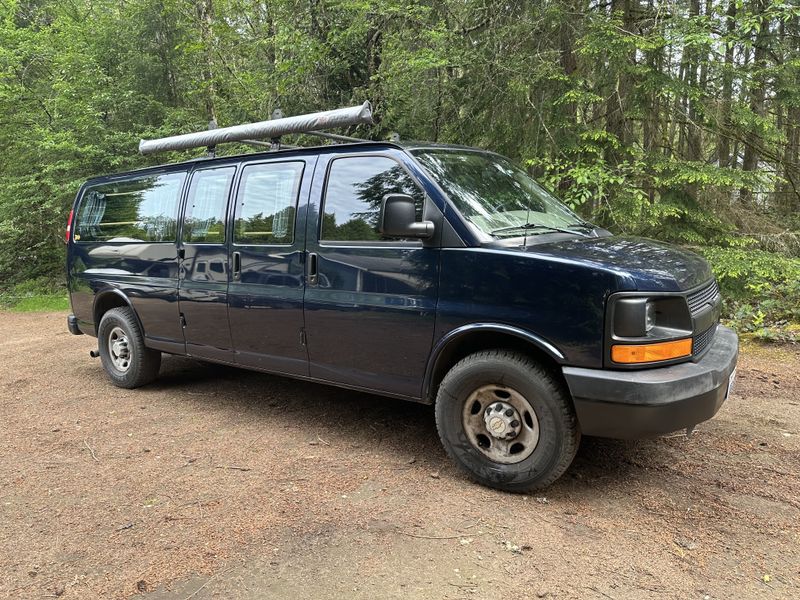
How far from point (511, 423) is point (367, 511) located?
978 mm

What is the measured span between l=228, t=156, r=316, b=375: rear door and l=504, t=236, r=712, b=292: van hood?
1.74 metres

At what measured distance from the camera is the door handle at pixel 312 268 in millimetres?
4262

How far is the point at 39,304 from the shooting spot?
12.8 m

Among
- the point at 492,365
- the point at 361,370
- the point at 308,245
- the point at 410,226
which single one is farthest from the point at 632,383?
the point at 308,245

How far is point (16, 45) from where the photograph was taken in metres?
13.7

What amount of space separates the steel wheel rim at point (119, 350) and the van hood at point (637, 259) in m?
4.43

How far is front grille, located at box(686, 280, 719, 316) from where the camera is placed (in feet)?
10.8

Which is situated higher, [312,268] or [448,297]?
[312,268]

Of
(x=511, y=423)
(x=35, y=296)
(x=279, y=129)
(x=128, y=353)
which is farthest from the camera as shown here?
(x=35, y=296)

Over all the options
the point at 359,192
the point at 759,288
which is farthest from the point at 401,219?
the point at 759,288

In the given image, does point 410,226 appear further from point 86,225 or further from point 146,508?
point 86,225

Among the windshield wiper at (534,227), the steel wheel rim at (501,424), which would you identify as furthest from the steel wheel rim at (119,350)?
the windshield wiper at (534,227)

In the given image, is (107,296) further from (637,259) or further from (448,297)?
(637,259)

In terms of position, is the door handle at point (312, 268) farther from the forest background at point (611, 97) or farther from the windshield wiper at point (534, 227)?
the forest background at point (611, 97)
